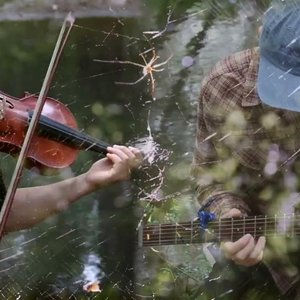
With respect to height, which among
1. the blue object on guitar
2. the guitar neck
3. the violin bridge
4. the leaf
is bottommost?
the leaf

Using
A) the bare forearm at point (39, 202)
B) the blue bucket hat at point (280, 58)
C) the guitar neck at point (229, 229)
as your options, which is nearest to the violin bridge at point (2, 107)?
the bare forearm at point (39, 202)

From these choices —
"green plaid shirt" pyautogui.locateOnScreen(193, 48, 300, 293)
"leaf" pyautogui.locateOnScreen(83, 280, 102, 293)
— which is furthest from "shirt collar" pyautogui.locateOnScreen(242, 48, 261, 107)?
"leaf" pyautogui.locateOnScreen(83, 280, 102, 293)

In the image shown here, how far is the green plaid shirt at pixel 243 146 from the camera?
5.65 feet

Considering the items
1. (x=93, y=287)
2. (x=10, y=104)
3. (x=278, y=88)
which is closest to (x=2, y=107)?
(x=10, y=104)

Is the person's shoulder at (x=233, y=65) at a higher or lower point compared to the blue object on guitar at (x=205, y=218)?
higher

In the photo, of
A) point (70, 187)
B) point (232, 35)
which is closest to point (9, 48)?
point (70, 187)

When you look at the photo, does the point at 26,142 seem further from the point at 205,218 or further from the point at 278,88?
the point at 278,88

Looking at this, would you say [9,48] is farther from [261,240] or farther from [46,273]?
[261,240]

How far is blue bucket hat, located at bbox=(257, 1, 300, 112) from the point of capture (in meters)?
1.68

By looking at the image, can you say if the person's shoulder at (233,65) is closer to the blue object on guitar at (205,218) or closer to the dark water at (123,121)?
the dark water at (123,121)

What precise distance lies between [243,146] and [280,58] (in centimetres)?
18

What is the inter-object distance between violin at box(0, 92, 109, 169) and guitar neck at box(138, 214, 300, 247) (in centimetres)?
20

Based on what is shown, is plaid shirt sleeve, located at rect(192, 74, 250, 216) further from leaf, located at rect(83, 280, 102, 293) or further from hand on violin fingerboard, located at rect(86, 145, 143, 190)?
leaf, located at rect(83, 280, 102, 293)

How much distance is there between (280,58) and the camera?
1693 millimetres
